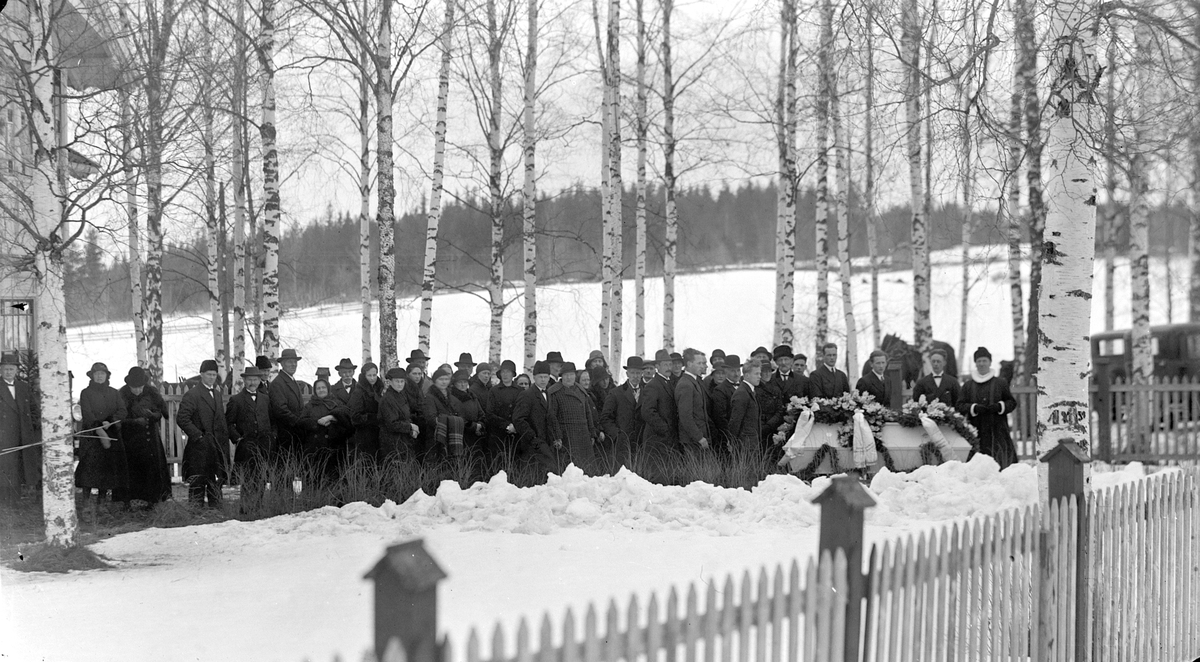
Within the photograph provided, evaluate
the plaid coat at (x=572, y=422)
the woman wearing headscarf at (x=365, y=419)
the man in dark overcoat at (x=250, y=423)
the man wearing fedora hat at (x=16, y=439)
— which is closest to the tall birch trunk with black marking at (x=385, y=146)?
the woman wearing headscarf at (x=365, y=419)

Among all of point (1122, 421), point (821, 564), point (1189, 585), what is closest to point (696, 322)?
A: point (1122, 421)

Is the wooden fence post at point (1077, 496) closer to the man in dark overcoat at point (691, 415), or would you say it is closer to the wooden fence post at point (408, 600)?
the wooden fence post at point (408, 600)

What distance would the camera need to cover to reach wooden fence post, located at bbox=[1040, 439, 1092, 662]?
4527 millimetres

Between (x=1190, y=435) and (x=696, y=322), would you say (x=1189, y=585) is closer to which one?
(x=1190, y=435)

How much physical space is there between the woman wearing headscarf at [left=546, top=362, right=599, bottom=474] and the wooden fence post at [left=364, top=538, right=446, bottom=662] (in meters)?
6.58

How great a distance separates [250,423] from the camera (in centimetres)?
861

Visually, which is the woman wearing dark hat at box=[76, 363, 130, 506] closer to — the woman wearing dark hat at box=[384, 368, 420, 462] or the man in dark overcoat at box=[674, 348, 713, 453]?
the woman wearing dark hat at box=[384, 368, 420, 462]

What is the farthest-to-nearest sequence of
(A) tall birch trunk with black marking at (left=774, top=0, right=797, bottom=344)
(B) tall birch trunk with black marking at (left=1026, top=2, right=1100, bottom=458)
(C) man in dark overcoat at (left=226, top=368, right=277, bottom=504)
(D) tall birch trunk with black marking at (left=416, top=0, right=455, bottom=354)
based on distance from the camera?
(A) tall birch trunk with black marking at (left=774, top=0, right=797, bottom=344) < (D) tall birch trunk with black marking at (left=416, top=0, right=455, bottom=354) < (C) man in dark overcoat at (left=226, top=368, right=277, bottom=504) < (B) tall birch trunk with black marking at (left=1026, top=2, right=1100, bottom=458)

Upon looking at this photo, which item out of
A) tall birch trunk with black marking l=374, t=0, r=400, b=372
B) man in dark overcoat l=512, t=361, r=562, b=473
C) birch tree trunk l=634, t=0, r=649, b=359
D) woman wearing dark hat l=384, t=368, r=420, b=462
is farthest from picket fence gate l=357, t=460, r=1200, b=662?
birch tree trunk l=634, t=0, r=649, b=359

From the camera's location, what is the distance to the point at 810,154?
1858 centimetres

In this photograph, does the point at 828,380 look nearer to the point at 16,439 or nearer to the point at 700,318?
the point at 16,439

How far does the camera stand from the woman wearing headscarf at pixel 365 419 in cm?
744

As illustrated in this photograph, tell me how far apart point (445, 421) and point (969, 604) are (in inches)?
199

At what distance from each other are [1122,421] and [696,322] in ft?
66.2
